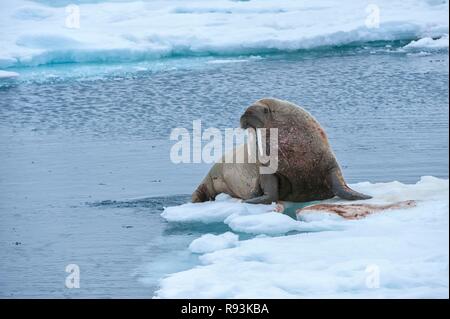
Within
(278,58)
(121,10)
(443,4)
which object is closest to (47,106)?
(278,58)

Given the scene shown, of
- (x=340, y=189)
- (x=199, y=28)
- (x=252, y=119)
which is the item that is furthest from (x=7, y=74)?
(x=340, y=189)

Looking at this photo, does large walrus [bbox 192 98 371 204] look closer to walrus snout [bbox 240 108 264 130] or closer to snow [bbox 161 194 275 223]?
walrus snout [bbox 240 108 264 130]

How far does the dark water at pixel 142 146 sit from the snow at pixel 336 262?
0.34 metres

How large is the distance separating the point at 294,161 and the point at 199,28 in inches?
374

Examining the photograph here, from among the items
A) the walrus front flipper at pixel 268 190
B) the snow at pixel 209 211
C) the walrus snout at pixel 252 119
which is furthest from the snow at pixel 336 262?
the walrus snout at pixel 252 119

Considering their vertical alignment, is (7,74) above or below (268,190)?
above

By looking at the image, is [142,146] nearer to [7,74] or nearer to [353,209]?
[353,209]

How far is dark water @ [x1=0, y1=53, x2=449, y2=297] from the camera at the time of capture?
7184 millimetres

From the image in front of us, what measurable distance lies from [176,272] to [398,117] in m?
5.41

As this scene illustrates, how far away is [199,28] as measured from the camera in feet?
56.5

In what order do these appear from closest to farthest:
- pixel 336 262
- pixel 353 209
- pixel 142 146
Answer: pixel 336 262 < pixel 353 209 < pixel 142 146

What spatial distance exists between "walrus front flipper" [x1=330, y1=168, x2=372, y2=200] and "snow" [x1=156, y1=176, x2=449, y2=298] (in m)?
0.47
